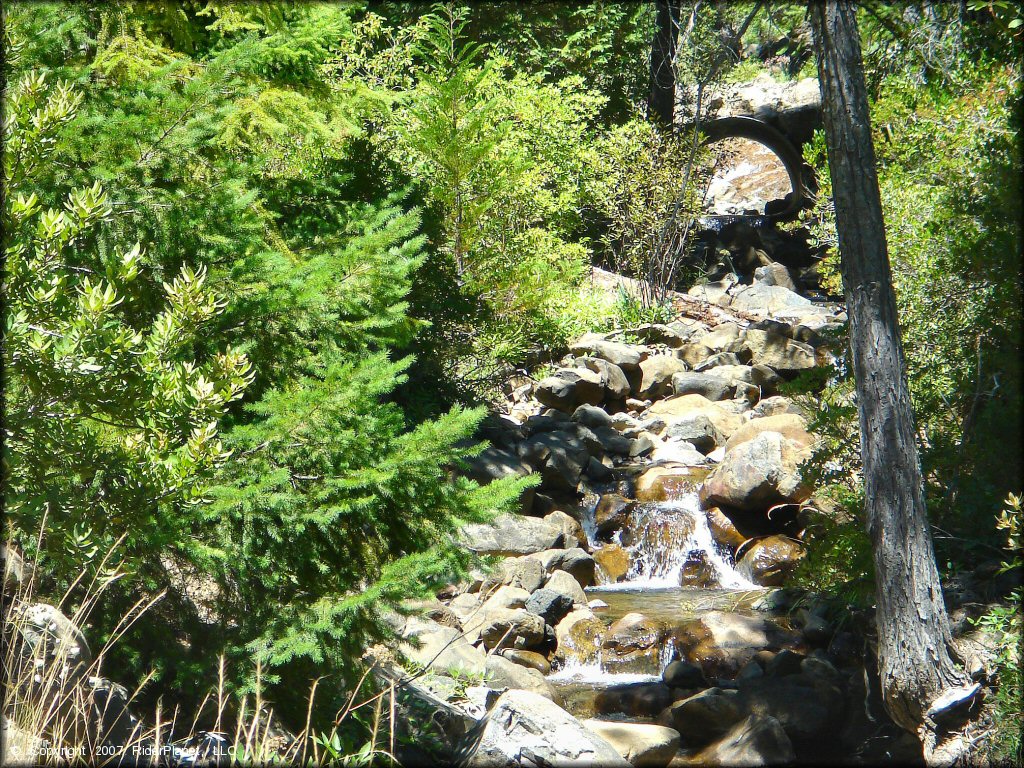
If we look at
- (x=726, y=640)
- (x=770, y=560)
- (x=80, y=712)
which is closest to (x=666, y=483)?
(x=770, y=560)

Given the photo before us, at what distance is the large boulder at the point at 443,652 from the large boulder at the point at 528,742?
3.59 ft

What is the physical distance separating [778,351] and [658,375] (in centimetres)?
187

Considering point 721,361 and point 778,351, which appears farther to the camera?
point 721,361

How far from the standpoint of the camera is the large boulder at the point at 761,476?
8.68 metres

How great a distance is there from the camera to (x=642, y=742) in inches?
211

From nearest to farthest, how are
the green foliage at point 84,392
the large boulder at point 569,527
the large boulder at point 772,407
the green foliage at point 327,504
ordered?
the green foliage at point 84,392, the green foliage at point 327,504, the large boulder at point 569,527, the large boulder at point 772,407

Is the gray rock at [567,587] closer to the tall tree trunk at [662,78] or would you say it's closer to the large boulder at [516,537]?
the large boulder at [516,537]

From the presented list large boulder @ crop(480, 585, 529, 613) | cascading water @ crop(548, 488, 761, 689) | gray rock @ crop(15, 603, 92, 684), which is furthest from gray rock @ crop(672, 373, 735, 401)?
gray rock @ crop(15, 603, 92, 684)

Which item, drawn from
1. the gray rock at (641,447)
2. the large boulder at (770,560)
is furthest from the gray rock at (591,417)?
the large boulder at (770,560)

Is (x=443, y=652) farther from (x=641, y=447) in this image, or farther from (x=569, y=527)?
(x=641, y=447)

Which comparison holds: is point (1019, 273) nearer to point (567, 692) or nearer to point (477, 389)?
point (567, 692)

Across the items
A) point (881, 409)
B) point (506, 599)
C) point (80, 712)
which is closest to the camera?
point (80, 712)

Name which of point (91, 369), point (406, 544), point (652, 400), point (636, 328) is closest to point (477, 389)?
point (652, 400)

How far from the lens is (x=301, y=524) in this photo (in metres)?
3.82
